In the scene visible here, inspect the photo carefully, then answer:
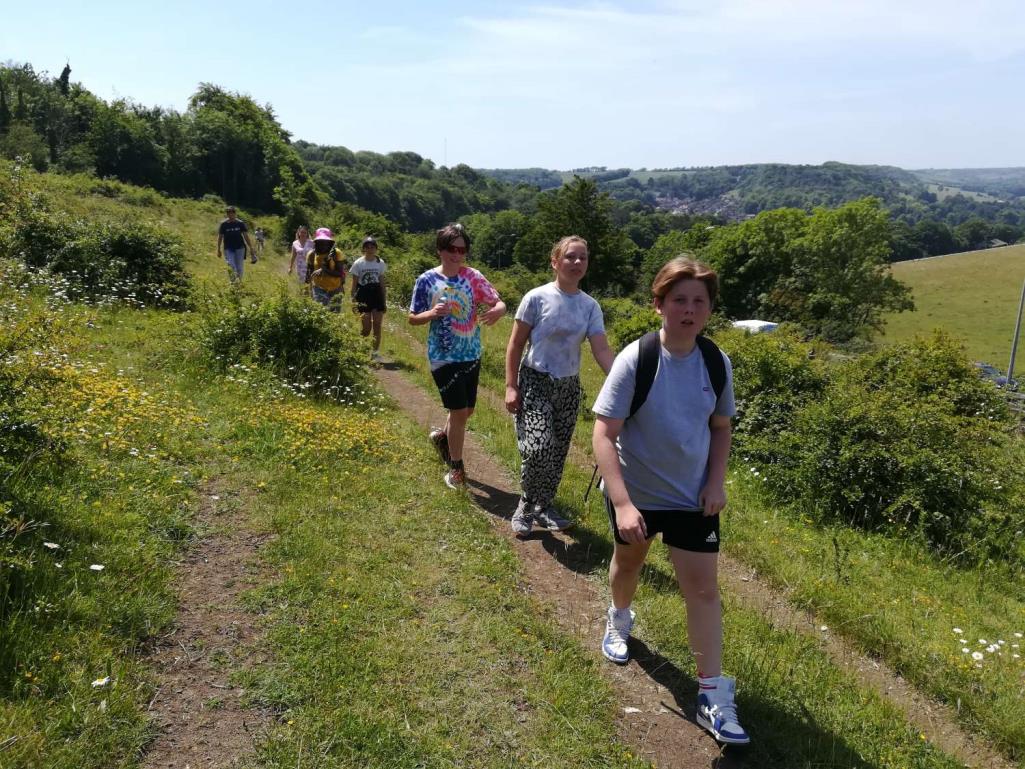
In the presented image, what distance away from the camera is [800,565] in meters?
5.08

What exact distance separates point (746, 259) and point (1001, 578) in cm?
6254

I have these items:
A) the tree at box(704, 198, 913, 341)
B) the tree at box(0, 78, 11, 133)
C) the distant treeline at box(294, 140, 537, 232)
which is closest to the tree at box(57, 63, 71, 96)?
the tree at box(0, 78, 11, 133)

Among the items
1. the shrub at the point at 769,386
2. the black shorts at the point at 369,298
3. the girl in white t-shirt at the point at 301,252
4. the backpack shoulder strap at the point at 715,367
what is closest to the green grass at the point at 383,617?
the backpack shoulder strap at the point at 715,367

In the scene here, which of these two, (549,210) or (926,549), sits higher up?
(549,210)

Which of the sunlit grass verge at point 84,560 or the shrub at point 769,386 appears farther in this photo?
the shrub at point 769,386

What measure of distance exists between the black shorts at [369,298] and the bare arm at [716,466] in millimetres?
7587

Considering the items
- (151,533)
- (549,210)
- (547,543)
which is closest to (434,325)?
(547,543)

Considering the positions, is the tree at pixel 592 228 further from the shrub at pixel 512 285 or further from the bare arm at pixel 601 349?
the bare arm at pixel 601 349

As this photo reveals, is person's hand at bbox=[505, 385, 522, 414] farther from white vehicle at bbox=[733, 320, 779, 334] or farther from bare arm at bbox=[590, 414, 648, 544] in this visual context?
white vehicle at bbox=[733, 320, 779, 334]

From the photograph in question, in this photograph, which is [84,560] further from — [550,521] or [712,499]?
[712,499]

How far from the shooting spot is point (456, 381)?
5.25 meters

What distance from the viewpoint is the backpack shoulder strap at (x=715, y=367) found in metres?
3.05

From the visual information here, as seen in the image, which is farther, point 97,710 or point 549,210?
point 549,210

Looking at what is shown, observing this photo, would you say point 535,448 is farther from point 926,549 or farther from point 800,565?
point 926,549
